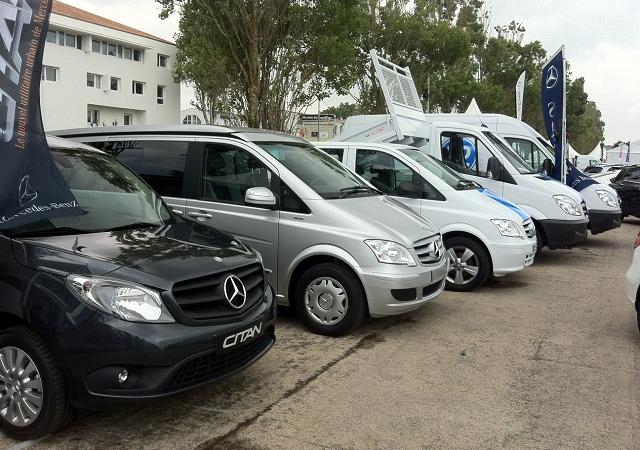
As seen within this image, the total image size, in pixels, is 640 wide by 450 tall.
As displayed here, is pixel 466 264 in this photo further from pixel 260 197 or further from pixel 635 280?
pixel 260 197

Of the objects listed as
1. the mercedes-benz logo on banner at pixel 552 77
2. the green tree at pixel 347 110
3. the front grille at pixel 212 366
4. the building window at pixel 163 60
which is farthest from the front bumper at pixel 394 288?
the building window at pixel 163 60

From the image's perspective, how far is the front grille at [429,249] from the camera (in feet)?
18.0

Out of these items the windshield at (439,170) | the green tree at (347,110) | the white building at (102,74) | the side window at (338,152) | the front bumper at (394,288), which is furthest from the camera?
the white building at (102,74)

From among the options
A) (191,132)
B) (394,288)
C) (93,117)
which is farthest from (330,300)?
(93,117)

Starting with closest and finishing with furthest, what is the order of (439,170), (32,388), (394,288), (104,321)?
(104,321) → (32,388) → (394,288) → (439,170)

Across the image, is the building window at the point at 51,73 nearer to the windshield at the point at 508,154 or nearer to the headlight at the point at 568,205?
the windshield at the point at 508,154

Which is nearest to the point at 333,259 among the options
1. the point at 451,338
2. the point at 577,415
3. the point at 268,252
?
the point at 268,252

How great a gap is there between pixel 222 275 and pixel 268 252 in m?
1.92

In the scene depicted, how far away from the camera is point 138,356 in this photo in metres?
3.19

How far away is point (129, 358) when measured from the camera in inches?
125

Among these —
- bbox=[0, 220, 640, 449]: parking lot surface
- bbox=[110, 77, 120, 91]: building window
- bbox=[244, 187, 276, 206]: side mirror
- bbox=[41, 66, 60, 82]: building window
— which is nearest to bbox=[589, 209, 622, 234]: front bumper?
bbox=[0, 220, 640, 449]: parking lot surface

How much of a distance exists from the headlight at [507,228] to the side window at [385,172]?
1095 mm

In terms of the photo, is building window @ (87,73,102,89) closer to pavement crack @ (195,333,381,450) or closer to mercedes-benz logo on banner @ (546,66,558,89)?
mercedes-benz logo on banner @ (546,66,558,89)

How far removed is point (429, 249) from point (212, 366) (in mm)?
2785
